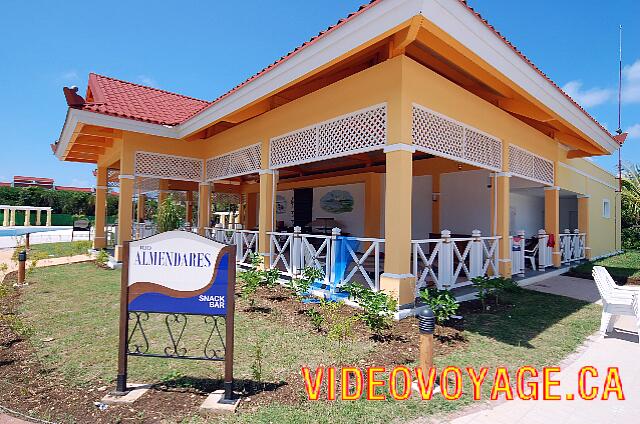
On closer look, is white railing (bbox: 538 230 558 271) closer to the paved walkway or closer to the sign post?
the paved walkway

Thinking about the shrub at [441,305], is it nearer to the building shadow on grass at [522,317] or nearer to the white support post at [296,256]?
the building shadow on grass at [522,317]

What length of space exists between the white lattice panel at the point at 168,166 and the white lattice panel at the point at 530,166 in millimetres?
8413

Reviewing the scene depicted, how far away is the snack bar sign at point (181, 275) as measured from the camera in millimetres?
3104

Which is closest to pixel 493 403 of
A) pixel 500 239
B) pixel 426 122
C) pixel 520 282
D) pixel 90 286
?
pixel 426 122

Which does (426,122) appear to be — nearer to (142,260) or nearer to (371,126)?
(371,126)

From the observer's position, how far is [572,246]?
1157 centimetres

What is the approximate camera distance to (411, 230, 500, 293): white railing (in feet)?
19.1

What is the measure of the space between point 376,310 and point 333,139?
3.12 m

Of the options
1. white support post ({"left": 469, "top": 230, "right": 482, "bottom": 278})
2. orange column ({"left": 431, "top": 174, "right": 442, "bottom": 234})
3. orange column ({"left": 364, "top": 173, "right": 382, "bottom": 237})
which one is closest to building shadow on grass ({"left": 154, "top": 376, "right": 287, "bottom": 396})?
white support post ({"left": 469, "top": 230, "right": 482, "bottom": 278})

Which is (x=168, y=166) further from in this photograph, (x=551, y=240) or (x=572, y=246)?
(x=572, y=246)

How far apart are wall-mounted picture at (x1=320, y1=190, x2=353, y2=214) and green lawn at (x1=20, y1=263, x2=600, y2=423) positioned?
733 cm

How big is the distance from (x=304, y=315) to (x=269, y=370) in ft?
6.26

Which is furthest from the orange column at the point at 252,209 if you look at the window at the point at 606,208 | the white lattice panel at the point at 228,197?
the window at the point at 606,208

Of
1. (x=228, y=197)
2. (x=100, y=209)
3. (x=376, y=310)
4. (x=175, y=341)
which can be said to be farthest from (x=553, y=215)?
(x=228, y=197)
